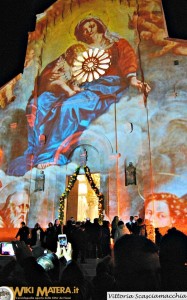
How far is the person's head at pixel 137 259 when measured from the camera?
2553 mm

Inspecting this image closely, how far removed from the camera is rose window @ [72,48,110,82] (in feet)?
59.8

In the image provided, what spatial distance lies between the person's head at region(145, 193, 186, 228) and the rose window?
27.0 ft

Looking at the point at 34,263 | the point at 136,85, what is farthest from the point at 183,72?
the point at 34,263

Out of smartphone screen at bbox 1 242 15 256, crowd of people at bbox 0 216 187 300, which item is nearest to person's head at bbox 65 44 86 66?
smartphone screen at bbox 1 242 15 256

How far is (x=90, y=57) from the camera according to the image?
18812 mm

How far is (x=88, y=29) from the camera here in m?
19.1

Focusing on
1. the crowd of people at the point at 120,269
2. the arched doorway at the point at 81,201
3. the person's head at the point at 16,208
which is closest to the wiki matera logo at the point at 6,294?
the crowd of people at the point at 120,269

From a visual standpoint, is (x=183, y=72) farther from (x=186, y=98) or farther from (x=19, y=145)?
(x=19, y=145)

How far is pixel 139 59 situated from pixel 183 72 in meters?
2.64

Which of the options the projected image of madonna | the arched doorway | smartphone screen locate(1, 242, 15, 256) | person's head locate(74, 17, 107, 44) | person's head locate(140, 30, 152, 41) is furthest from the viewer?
person's head locate(74, 17, 107, 44)

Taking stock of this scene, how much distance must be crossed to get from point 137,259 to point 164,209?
12.4 m

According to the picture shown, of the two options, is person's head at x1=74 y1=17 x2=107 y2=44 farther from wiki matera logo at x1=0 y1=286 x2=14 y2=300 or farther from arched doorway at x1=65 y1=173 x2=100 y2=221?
wiki matera logo at x1=0 y1=286 x2=14 y2=300

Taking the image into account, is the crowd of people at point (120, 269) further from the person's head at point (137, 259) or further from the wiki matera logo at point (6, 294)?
the wiki matera logo at point (6, 294)

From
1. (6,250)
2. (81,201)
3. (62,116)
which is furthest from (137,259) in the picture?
(62,116)
